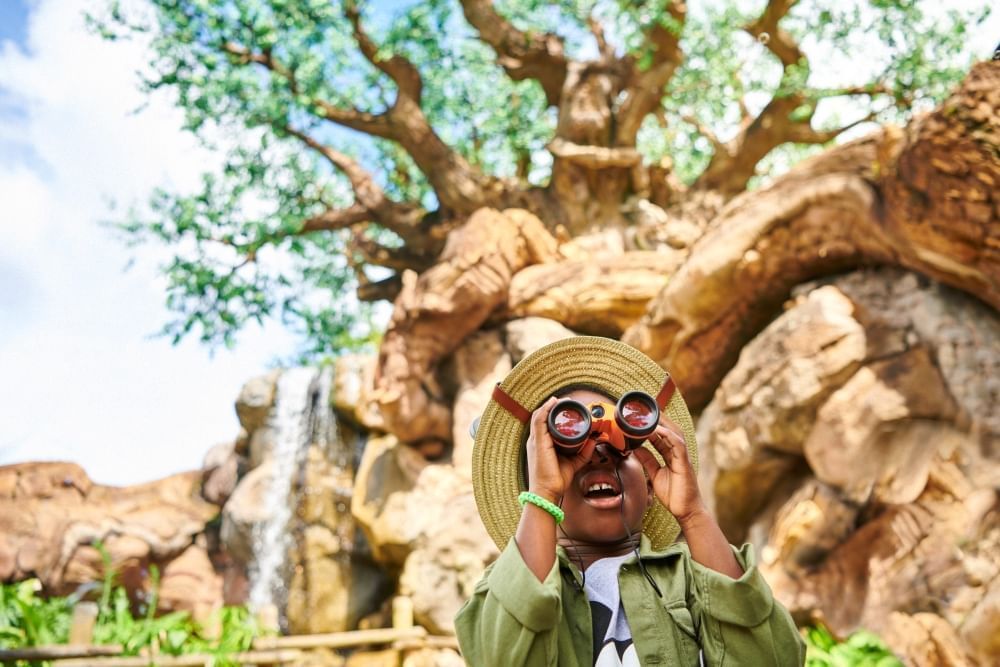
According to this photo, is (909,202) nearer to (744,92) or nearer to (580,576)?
(580,576)

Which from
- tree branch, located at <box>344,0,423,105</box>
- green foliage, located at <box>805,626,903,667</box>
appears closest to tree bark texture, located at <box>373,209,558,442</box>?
tree branch, located at <box>344,0,423,105</box>

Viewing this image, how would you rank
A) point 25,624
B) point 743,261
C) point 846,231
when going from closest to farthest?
point 846,231 → point 743,261 → point 25,624

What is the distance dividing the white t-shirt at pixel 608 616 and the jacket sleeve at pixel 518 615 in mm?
128

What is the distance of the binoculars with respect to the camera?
1.62m

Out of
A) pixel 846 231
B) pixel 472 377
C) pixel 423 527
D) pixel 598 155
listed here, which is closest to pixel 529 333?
pixel 472 377

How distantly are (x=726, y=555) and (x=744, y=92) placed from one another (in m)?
11.0

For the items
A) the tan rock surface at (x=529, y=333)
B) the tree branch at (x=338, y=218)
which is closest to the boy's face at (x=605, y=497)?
the tan rock surface at (x=529, y=333)

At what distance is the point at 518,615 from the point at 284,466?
8823 millimetres

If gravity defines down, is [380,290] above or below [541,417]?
above

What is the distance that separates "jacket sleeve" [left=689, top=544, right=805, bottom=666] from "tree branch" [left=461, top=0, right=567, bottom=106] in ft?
33.0

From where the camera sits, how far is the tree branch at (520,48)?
34.6 ft

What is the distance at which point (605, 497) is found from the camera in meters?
1.73

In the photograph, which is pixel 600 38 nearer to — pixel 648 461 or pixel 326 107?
pixel 326 107

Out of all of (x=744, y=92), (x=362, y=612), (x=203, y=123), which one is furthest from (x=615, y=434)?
(x=744, y=92)
